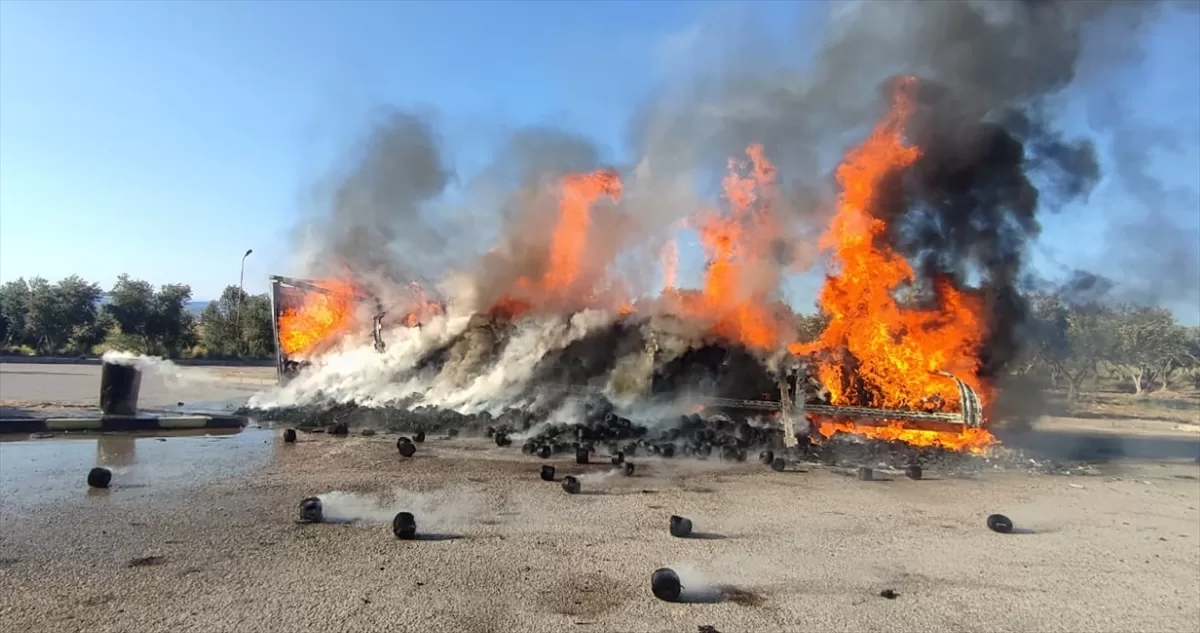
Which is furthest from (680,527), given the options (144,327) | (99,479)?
(144,327)

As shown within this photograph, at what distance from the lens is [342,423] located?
20.1 m

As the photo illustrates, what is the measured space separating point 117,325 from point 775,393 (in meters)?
57.5

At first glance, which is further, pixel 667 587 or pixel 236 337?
pixel 236 337

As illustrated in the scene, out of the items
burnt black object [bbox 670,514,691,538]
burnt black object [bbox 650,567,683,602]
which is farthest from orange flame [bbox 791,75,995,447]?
burnt black object [bbox 650,567,683,602]

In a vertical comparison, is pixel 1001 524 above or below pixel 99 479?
below

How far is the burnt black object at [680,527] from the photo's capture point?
931 centimetres

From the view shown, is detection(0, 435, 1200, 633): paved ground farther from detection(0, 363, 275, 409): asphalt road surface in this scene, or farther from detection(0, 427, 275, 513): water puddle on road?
detection(0, 363, 275, 409): asphalt road surface

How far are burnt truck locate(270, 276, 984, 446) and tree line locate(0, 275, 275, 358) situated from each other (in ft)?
113

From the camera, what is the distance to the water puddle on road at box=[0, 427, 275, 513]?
1073 centimetres

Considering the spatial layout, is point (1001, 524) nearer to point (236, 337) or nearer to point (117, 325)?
point (236, 337)

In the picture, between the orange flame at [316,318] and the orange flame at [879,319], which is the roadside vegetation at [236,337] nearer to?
the orange flame at [879,319]

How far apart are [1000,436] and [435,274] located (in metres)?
20.2

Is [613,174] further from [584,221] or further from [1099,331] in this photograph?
[1099,331]

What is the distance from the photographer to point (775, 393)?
70.4ft
